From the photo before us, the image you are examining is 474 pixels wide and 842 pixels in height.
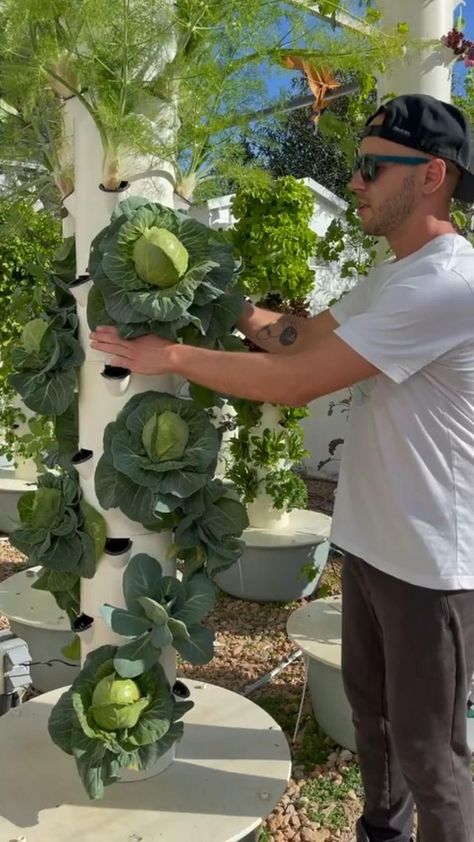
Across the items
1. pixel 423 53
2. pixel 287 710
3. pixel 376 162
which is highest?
pixel 423 53

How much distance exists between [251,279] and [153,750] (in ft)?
9.15

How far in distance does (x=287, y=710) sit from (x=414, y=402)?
1.93 m

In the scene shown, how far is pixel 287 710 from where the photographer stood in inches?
123

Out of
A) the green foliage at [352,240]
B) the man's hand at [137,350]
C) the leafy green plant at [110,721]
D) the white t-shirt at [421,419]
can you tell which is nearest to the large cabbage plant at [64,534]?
the leafy green plant at [110,721]

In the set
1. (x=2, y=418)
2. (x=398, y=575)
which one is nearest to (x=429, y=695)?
(x=398, y=575)

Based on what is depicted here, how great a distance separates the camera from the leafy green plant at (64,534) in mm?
1665

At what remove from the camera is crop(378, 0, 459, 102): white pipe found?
2482 millimetres

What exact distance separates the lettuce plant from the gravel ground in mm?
1394

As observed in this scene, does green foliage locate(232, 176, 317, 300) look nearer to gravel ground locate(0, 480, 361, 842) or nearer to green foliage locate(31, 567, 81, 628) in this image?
gravel ground locate(0, 480, 361, 842)

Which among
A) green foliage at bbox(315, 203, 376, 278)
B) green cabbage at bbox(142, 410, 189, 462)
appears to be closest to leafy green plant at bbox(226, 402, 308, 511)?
green foliage at bbox(315, 203, 376, 278)

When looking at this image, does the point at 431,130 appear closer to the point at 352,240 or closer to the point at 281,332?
the point at 281,332

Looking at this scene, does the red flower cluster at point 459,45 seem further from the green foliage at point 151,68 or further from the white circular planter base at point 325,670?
the white circular planter base at point 325,670

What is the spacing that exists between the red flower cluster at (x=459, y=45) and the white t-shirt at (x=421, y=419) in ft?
3.86

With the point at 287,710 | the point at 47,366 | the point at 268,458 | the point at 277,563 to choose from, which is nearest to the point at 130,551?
the point at 47,366
